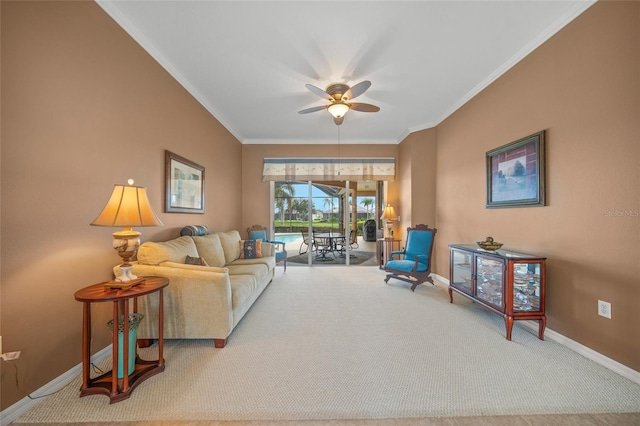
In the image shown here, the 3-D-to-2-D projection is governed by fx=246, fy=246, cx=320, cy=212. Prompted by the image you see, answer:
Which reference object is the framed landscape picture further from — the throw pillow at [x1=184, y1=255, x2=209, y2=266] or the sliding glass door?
the throw pillow at [x1=184, y1=255, x2=209, y2=266]

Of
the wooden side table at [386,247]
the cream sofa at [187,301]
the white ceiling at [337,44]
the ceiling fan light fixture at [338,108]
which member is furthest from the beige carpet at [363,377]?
the white ceiling at [337,44]

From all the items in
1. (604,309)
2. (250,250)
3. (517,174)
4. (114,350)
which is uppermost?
(517,174)

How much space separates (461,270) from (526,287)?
812mm

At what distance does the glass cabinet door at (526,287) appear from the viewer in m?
2.39

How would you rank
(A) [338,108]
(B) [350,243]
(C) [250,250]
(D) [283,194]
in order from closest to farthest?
(A) [338,108] → (C) [250,250] → (D) [283,194] → (B) [350,243]

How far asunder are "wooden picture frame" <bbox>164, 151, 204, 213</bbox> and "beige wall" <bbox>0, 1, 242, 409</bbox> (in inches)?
16.9

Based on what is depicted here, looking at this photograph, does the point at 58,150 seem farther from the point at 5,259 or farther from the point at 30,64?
the point at 5,259

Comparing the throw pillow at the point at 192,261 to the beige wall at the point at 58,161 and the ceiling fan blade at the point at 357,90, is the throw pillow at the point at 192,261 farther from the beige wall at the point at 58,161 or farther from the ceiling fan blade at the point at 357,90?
the ceiling fan blade at the point at 357,90

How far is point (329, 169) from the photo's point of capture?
5719 millimetres

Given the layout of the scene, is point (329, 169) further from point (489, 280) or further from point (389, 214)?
point (489, 280)

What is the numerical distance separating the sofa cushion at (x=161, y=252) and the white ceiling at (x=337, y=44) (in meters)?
2.06

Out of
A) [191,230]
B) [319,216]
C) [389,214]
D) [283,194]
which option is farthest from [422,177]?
[191,230]

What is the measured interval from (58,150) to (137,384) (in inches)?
68.8

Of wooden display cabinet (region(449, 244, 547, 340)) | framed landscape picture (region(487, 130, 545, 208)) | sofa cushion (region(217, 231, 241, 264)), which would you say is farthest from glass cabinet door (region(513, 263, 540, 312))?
sofa cushion (region(217, 231, 241, 264))
